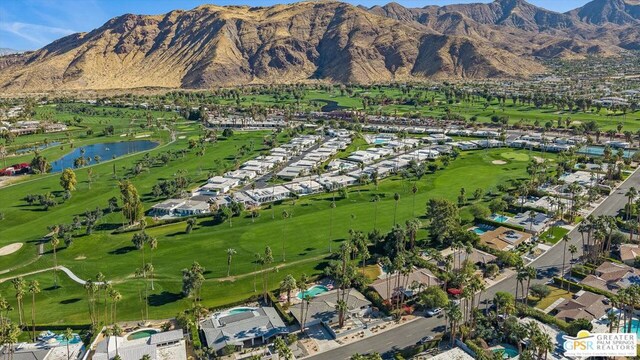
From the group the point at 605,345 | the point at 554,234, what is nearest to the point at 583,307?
the point at 605,345

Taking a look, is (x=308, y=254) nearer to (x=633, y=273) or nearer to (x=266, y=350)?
(x=266, y=350)

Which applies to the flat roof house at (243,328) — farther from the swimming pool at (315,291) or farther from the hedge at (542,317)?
the hedge at (542,317)

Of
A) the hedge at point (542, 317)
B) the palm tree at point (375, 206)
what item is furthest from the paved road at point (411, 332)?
the palm tree at point (375, 206)

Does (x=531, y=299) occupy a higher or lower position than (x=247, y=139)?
lower

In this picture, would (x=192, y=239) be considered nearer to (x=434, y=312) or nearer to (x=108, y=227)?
(x=108, y=227)

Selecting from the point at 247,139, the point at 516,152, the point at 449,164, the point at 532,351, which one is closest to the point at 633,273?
the point at 532,351

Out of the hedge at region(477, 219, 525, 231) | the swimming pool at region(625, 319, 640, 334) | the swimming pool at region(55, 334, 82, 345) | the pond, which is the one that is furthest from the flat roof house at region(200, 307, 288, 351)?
the pond
